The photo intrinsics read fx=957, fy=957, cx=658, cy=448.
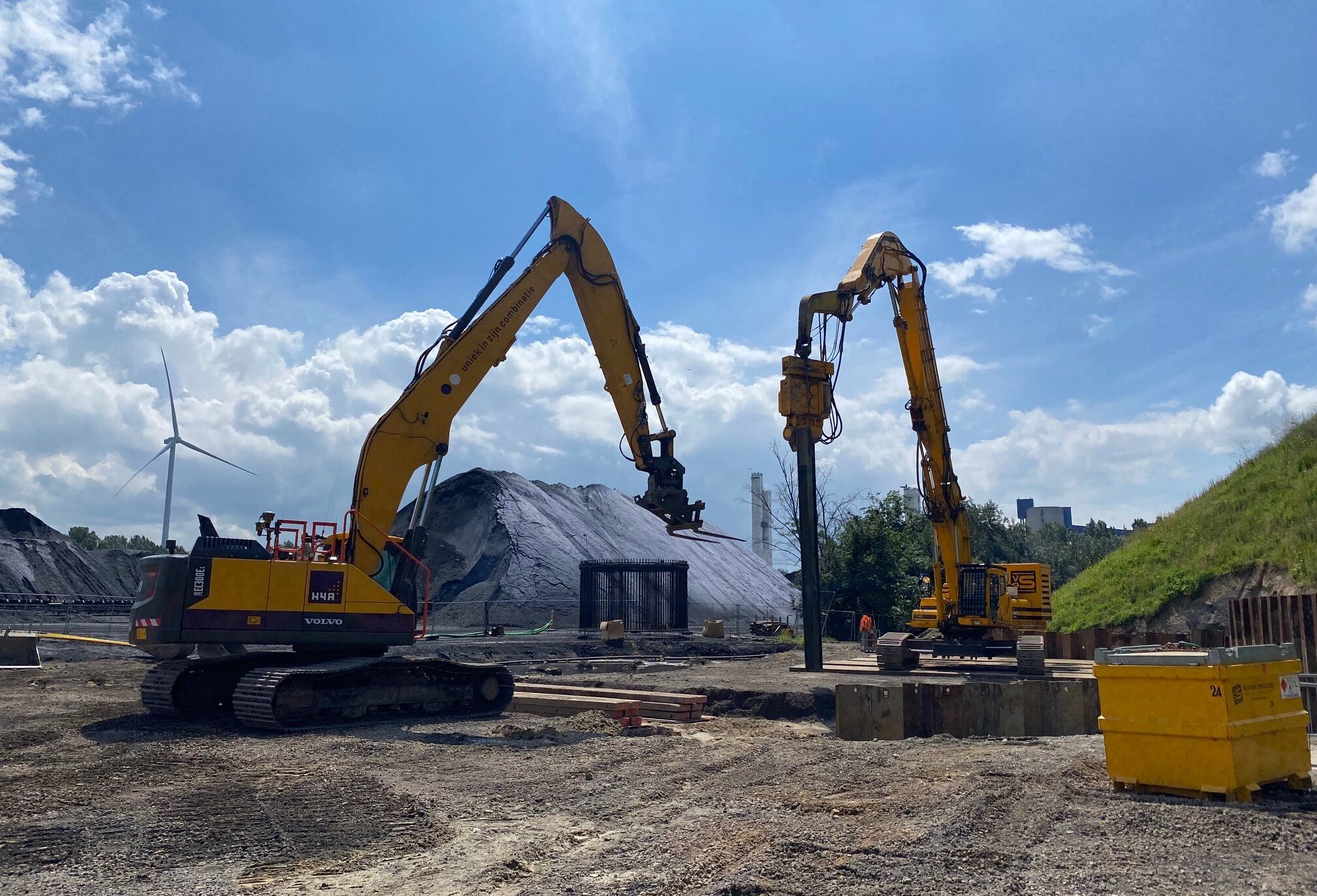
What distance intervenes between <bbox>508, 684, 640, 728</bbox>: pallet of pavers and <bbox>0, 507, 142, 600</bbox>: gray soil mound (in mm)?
33180

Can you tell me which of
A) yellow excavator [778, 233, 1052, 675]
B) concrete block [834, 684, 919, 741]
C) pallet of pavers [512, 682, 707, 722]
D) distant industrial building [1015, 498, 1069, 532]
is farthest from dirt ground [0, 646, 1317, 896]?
distant industrial building [1015, 498, 1069, 532]

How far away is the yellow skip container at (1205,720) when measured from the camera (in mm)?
6070

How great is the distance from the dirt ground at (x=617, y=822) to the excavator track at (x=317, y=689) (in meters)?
0.94

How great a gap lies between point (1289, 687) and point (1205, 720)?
3.27 ft

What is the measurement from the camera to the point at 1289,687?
6.61 m

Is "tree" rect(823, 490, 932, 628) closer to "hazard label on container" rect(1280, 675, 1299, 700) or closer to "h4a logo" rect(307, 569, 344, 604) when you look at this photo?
"h4a logo" rect(307, 569, 344, 604)

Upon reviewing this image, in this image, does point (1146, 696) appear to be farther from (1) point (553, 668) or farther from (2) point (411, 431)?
(1) point (553, 668)

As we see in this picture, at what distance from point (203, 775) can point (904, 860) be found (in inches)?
243

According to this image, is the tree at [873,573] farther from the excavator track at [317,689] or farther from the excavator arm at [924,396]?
the excavator track at [317,689]

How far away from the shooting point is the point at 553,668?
19.9m

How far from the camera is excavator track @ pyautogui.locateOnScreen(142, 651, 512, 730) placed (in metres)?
11.2

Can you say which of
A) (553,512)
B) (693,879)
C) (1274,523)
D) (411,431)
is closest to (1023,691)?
(693,879)

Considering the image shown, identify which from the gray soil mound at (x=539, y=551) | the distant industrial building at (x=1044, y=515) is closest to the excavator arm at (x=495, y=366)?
the gray soil mound at (x=539, y=551)

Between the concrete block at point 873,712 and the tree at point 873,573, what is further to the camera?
the tree at point 873,573
